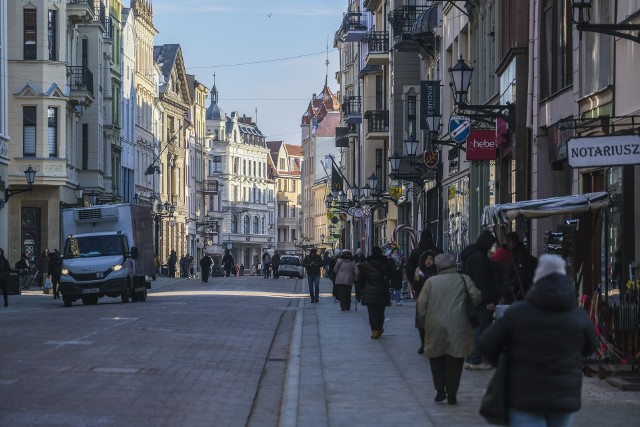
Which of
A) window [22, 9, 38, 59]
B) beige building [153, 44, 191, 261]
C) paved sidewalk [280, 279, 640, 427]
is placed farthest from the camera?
beige building [153, 44, 191, 261]

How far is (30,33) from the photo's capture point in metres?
55.8

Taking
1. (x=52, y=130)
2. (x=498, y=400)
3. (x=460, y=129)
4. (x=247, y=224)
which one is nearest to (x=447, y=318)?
(x=498, y=400)

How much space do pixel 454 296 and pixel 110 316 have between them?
16755 mm

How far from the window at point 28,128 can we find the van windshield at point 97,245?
1869 centimetres

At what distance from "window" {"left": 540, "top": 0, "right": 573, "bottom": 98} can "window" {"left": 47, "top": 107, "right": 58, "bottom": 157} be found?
3445 cm

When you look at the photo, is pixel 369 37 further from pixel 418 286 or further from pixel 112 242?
pixel 418 286

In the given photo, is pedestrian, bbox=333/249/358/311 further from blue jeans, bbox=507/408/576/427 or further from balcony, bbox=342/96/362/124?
balcony, bbox=342/96/362/124

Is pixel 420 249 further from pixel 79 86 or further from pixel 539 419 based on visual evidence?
pixel 79 86

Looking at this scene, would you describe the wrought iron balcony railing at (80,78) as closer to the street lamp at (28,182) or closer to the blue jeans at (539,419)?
the street lamp at (28,182)

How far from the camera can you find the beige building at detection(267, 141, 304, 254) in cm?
18638

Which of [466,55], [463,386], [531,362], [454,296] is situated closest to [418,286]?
[463,386]

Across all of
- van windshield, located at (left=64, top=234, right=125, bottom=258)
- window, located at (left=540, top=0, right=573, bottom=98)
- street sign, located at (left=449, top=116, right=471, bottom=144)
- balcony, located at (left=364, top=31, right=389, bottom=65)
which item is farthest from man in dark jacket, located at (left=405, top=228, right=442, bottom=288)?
balcony, located at (left=364, top=31, right=389, bottom=65)

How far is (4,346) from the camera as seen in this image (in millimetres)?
20078

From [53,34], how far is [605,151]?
45.5 m
